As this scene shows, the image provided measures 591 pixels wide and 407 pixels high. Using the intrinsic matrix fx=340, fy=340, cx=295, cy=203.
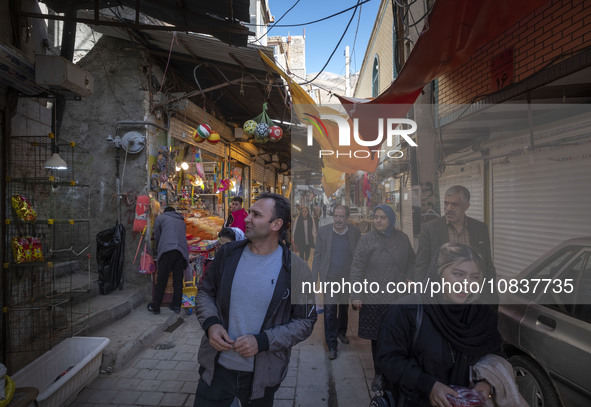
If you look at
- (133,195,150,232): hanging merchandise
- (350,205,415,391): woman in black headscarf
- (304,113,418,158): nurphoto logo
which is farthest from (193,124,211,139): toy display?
(350,205,415,391): woman in black headscarf

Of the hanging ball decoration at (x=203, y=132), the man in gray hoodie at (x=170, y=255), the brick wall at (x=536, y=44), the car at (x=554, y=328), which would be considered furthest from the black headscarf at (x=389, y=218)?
the hanging ball decoration at (x=203, y=132)

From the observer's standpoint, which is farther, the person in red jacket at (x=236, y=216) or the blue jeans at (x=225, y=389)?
the person in red jacket at (x=236, y=216)

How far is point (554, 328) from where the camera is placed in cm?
251

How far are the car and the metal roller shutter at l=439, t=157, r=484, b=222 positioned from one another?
3.37 metres

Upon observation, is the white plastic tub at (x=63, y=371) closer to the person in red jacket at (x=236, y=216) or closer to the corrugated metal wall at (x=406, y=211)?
the person in red jacket at (x=236, y=216)

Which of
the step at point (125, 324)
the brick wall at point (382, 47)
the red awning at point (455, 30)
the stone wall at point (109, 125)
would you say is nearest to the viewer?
the red awning at point (455, 30)

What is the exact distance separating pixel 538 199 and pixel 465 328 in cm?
457

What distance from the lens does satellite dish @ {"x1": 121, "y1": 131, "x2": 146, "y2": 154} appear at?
5.93 meters

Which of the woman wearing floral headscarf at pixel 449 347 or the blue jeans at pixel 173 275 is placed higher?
the woman wearing floral headscarf at pixel 449 347

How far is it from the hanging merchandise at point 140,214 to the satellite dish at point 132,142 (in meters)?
0.85

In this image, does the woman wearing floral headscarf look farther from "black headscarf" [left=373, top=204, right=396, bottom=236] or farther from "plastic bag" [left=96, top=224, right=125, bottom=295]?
"plastic bag" [left=96, top=224, right=125, bottom=295]

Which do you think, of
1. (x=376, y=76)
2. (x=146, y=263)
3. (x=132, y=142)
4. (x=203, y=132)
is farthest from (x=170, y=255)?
(x=376, y=76)

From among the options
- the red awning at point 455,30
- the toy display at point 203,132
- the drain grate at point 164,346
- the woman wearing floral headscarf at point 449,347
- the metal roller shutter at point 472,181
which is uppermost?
the red awning at point 455,30

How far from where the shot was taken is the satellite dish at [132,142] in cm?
593
